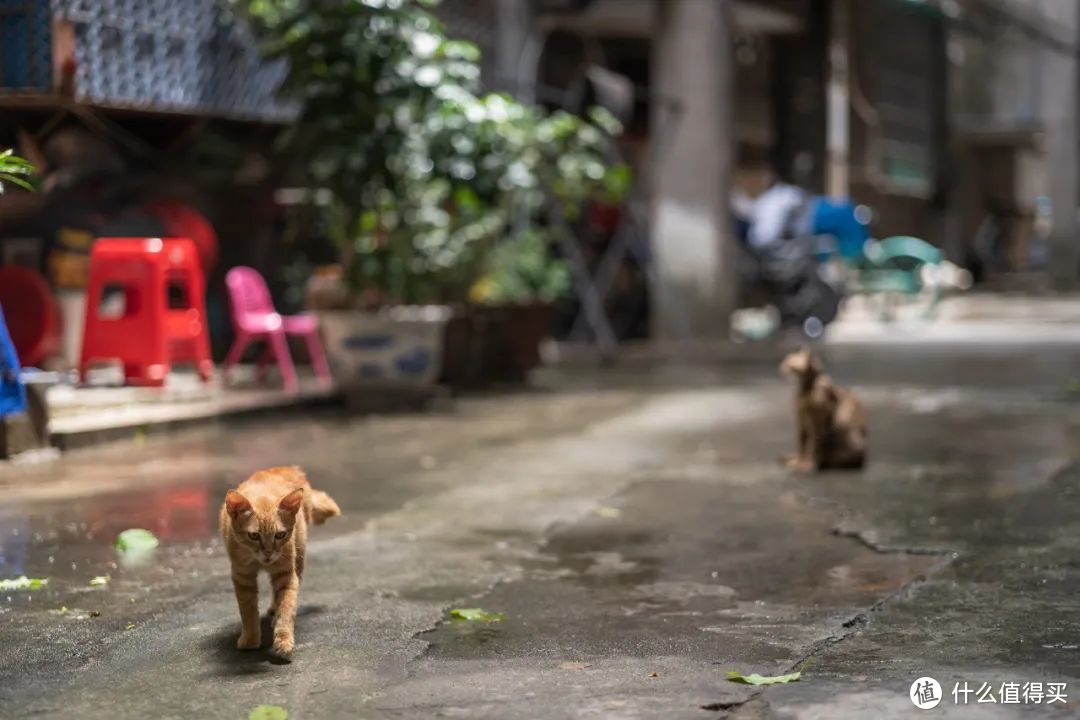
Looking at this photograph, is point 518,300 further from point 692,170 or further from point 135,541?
point 135,541

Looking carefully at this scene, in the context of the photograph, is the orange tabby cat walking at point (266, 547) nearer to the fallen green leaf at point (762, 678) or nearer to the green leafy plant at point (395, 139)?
the fallen green leaf at point (762, 678)

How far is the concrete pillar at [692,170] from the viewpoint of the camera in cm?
1986

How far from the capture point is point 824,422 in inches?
380

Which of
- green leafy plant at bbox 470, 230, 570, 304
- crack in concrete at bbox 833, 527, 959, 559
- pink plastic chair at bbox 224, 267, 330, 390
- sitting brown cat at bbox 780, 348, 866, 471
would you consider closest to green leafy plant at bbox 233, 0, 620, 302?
pink plastic chair at bbox 224, 267, 330, 390

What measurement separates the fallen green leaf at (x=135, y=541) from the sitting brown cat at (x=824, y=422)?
13.3ft

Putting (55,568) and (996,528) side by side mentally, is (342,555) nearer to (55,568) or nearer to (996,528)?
(55,568)

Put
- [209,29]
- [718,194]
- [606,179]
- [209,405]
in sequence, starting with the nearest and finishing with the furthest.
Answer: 1. [209,405]
2. [209,29]
3. [606,179]
4. [718,194]

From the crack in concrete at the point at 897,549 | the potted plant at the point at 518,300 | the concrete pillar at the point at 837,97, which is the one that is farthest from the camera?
the concrete pillar at the point at 837,97

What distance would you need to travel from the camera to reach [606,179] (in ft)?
53.4

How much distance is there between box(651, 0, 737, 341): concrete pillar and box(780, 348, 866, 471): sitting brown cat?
10.0 m

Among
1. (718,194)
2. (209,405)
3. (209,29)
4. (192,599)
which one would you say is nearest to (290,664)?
(192,599)

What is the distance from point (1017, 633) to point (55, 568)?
401 cm

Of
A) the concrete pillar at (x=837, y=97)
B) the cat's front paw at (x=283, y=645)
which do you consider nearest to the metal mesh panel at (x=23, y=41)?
the cat's front paw at (x=283, y=645)

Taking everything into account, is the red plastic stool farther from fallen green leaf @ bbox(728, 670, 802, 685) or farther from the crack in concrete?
fallen green leaf @ bbox(728, 670, 802, 685)
